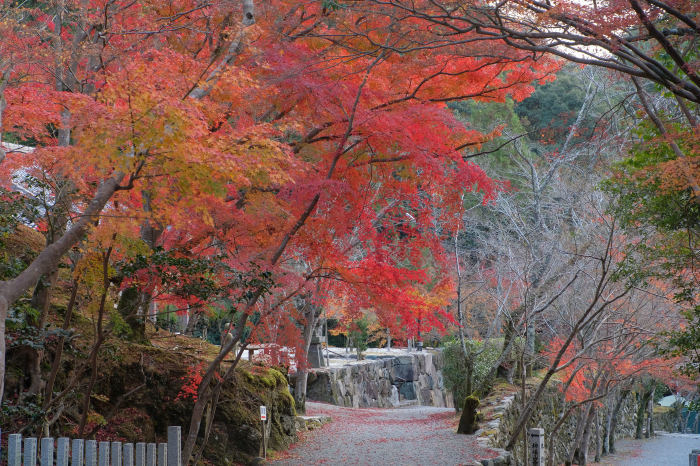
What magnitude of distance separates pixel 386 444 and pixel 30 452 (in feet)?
32.9

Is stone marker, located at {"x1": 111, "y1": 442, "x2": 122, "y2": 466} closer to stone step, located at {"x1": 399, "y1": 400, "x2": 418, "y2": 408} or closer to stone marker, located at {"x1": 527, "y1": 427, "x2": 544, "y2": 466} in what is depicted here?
stone marker, located at {"x1": 527, "y1": 427, "x2": 544, "y2": 466}

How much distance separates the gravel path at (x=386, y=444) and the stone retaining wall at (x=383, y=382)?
11.9 ft

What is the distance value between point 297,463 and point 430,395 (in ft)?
62.2

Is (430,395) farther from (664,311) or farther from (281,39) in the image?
(281,39)

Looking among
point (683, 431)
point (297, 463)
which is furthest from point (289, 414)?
point (683, 431)

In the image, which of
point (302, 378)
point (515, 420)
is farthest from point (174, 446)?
point (515, 420)

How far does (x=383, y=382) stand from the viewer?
1059 inches

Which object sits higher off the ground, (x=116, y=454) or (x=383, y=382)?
(x=116, y=454)

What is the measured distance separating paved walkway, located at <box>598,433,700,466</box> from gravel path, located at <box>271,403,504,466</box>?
830 cm

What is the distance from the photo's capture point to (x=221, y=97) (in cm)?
853

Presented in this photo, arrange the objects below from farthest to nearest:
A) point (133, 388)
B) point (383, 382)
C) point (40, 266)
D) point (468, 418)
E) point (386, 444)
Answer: point (383, 382), point (468, 418), point (386, 444), point (133, 388), point (40, 266)

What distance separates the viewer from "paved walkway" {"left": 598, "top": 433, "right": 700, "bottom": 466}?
72.4ft

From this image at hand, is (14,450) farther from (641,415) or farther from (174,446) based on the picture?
(641,415)

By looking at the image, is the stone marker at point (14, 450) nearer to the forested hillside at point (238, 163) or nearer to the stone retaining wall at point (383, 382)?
the forested hillside at point (238, 163)
